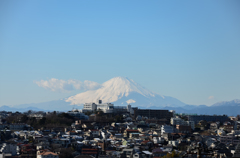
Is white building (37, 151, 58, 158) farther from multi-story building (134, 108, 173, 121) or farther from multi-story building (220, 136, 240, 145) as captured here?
multi-story building (134, 108, 173, 121)

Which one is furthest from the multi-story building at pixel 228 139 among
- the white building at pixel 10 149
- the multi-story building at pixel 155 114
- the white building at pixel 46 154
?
the multi-story building at pixel 155 114

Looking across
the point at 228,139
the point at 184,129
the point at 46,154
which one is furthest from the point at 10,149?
the point at 184,129

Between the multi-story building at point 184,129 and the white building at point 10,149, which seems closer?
the white building at point 10,149

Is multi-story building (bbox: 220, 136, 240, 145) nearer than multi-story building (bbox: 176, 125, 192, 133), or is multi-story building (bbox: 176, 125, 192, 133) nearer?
multi-story building (bbox: 220, 136, 240, 145)

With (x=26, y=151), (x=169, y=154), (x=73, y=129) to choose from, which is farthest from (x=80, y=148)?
(x=73, y=129)

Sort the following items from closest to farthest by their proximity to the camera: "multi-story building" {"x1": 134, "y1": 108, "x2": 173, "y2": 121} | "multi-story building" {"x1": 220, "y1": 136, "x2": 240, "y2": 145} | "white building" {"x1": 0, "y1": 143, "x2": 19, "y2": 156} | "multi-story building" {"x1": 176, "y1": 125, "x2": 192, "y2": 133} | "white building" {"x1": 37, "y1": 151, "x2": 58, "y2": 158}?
"white building" {"x1": 37, "y1": 151, "x2": 58, "y2": 158} < "white building" {"x1": 0, "y1": 143, "x2": 19, "y2": 156} < "multi-story building" {"x1": 220, "y1": 136, "x2": 240, "y2": 145} < "multi-story building" {"x1": 176, "y1": 125, "x2": 192, "y2": 133} < "multi-story building" {"x1": 134, "y1": 108, "x2": 173, "y2": 121}

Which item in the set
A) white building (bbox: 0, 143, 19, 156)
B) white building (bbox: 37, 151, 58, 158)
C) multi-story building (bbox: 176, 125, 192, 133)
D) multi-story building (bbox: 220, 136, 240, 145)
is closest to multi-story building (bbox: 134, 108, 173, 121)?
multi-story building (bbox: 176, 125, 192, 133)

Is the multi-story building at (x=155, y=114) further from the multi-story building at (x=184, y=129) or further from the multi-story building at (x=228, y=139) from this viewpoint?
the multi-story building at (x=228, y=139)

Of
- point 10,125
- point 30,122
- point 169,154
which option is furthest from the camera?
point 30,122

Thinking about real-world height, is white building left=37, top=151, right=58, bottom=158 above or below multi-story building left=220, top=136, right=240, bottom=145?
below

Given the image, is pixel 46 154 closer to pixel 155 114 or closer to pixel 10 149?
pixel 10 149

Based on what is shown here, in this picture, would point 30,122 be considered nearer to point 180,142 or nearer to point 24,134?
point 24,134
